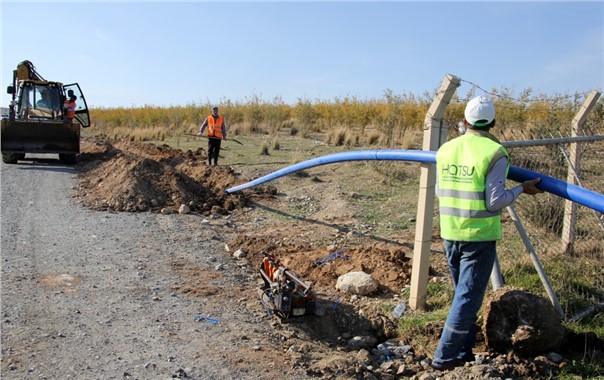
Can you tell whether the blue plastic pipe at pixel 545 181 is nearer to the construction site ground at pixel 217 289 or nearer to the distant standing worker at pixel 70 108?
the construction site ground at pixel 217 289

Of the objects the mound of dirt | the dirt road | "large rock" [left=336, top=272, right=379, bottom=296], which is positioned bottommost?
the dirt road

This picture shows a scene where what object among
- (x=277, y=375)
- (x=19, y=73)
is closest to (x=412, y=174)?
(x=277, y=375)

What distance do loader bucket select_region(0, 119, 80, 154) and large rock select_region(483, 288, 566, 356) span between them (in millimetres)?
14424

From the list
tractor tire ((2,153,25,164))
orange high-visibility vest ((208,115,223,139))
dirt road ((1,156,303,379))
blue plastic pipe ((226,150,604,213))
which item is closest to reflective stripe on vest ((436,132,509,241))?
blue plastic pipe ((226,150,604,213))

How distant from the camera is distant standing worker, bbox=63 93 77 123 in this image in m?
16.8

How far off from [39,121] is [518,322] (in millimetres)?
14874

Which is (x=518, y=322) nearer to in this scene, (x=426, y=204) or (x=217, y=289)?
(x=426, y=204)

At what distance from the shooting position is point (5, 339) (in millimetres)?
4441

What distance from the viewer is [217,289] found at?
588cm

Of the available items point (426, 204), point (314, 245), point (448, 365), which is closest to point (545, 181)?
point (426, 204)

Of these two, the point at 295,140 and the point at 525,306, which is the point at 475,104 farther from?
the point at 295,140

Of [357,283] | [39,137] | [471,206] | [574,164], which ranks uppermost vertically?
[574,164]

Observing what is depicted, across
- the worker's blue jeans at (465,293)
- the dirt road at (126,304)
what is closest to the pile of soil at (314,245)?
the worker's blue jeans at (465,293)

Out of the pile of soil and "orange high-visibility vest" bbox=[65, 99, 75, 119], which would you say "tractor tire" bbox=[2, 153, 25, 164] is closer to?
"orange high-visibility vest" bbox=[65, 99, 75, 119]
